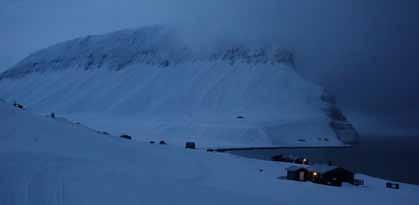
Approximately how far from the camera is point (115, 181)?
1764 cm

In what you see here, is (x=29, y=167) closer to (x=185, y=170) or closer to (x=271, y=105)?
(x=185, y=170)

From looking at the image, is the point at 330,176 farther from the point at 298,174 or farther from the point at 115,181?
the point at 115,181

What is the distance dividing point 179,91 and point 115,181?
112338mm

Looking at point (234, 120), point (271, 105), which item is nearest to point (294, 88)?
point (271, 105)

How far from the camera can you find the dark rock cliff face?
104 m

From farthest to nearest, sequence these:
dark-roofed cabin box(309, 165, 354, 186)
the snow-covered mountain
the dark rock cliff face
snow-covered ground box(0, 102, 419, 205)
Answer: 1. the dark rock cliff face
2. the snow-covered mountain
3. dark-roofed cabin box(309, 165, 354, 186)
4. snow-covered ground box(0, 102, 419, 205)

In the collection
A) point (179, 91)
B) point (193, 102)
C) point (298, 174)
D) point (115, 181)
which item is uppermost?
point (179, 91)

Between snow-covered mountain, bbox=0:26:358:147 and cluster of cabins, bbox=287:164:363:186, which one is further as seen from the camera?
snow-covered mountain, bbox=0:26:358:147

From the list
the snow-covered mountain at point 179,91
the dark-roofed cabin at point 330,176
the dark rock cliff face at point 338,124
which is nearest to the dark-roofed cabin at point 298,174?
the dark-roofed cabin at point 330,176

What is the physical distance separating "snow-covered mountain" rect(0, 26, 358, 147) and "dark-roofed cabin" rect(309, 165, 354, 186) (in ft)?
135

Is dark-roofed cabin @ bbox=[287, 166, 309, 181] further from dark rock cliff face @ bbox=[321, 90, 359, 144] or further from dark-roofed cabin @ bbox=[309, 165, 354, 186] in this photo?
dark rock cliff face @ bbox=[321, 90, 359, 144]

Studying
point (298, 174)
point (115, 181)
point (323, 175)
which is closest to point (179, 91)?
point (298, 174)

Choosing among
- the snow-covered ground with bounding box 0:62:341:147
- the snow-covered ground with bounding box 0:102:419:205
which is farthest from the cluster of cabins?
the snow-covered ground with bounding box 0:62:341:147

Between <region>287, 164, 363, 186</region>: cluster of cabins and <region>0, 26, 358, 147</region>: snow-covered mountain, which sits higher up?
<region>0, 26, 358, 147</region>: snow-covered mountain
